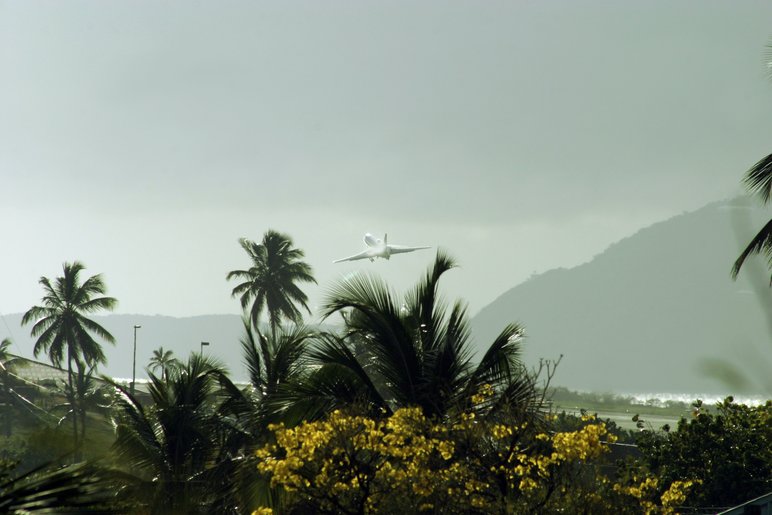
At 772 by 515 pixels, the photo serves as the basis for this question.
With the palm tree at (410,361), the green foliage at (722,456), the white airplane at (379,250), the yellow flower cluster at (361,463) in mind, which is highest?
the white airplane at (379,250)

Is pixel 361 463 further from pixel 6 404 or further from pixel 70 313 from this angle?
pixel 70 313

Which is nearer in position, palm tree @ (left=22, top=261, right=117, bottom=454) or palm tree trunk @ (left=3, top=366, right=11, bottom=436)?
palm tree trunk @ (left=3, top=366, right=11, bottom=436)

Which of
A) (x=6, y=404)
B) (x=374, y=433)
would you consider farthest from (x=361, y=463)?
(x=6, y=404)

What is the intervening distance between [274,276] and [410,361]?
6964cm

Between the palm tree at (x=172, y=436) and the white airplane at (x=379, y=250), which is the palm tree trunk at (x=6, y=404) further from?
the white airplane at (x=379, y=250)

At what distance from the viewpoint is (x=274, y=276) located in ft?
280

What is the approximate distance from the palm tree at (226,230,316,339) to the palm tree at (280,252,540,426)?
68.4 metres

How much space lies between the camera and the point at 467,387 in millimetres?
16031

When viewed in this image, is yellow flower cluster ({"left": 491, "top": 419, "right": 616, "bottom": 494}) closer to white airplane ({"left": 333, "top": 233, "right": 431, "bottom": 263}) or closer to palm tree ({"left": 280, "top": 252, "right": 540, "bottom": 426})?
palm tree ({"left": 280, "top": 252, "right": 540, "bottom": 426})

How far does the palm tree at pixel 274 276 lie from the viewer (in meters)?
85.2

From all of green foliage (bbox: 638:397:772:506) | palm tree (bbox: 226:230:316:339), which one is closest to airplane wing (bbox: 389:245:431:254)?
palm tree (bbox: 226:230:316:339)

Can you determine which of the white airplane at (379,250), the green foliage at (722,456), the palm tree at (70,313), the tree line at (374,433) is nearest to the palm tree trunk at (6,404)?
the palm tree at (70,313)

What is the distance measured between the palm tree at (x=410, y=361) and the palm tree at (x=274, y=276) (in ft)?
224

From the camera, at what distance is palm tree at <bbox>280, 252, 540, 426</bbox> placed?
1602 centimetres
